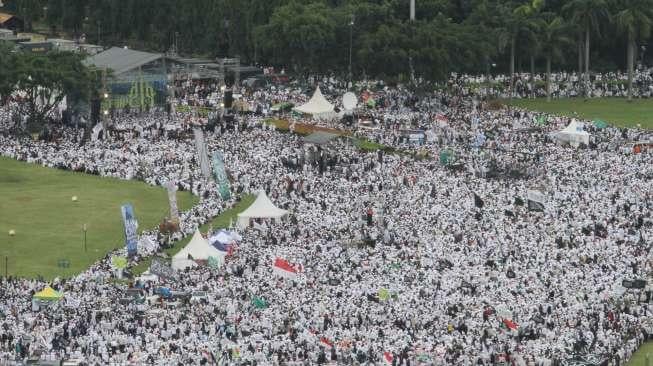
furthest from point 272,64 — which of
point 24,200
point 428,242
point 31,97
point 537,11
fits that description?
point 428,242

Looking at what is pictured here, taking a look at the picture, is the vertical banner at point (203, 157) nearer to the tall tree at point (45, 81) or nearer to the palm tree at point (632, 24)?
the tall tree at point (45, 81)

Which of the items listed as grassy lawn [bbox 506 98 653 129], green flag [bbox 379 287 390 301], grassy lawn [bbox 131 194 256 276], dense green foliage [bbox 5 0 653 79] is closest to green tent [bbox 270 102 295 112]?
dense green foliage [bbox 5 0 653 79]

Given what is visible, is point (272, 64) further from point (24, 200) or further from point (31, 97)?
point (24, 200)

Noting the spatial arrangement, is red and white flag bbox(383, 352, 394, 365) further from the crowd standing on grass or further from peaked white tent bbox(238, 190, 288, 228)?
peaked white tent bbox(238, 190, 288, 228)

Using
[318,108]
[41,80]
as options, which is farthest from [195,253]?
[41,80]

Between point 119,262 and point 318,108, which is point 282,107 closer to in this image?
point 318,108

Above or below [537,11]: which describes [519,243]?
below
